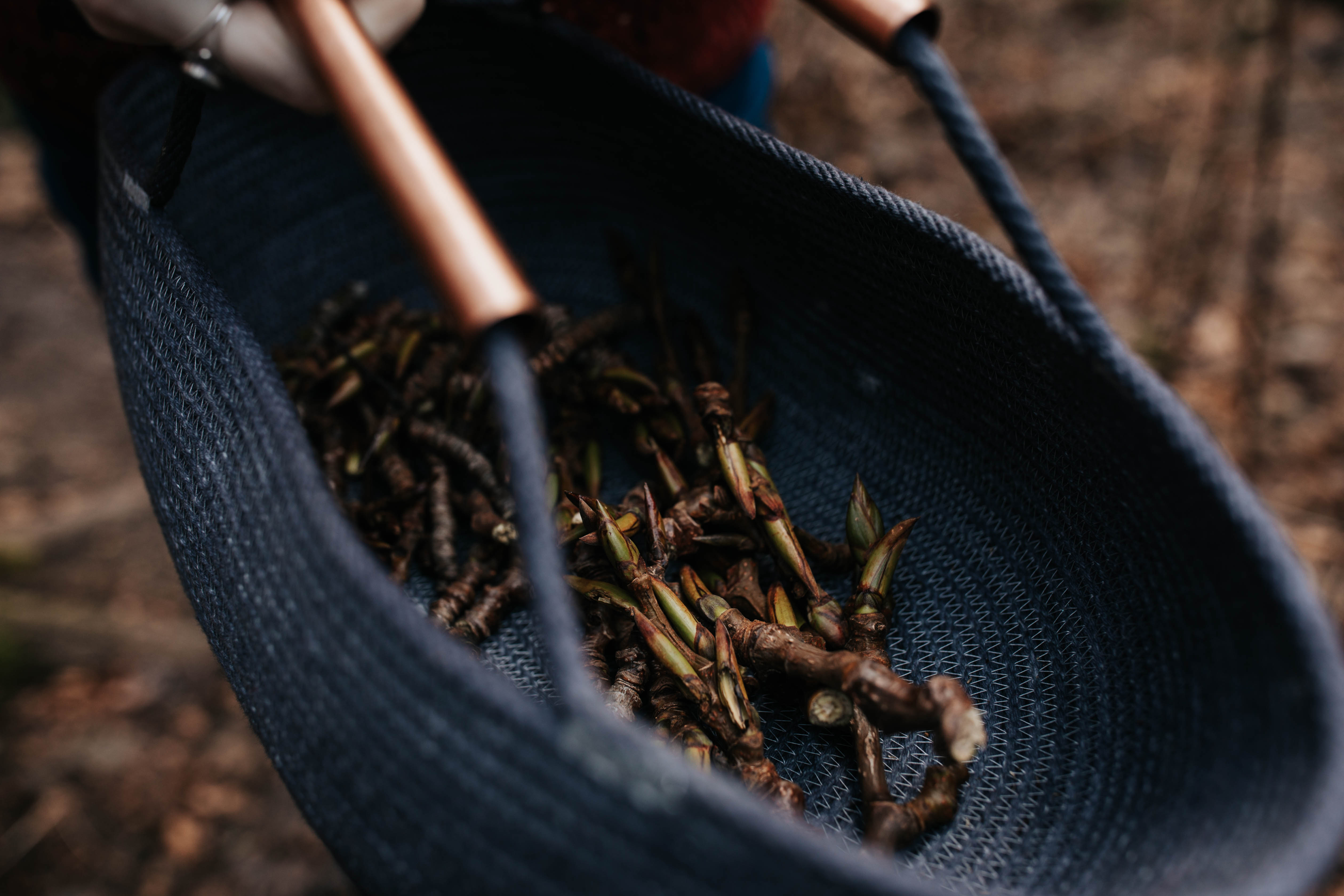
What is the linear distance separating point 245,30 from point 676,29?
0.53 metres

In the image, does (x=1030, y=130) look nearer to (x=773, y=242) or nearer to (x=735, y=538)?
(x=773, y=242)

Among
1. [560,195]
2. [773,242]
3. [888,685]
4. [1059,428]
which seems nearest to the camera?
[888,685]

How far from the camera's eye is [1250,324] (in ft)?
5.96

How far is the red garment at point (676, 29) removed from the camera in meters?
1.02

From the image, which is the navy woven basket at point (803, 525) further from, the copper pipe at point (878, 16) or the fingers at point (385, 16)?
the fingers at point (385, 16)

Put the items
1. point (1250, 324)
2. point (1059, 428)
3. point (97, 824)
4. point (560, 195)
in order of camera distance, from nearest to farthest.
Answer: point (1059, 428), point (560, 195), point (97, 824), point (1250, 324)

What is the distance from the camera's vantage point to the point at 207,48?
0.69 meters

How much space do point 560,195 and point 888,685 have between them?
0.87 meters

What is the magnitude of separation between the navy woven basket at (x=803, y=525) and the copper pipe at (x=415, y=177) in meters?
0.17

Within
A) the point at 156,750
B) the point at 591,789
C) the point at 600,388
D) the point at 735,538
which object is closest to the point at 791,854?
the point at 591,789

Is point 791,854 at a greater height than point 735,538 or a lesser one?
lesser

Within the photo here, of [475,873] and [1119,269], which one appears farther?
[1119,269]

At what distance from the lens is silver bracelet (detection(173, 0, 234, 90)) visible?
0.68 metres

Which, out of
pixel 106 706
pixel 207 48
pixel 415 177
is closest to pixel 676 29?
pixel 207 48
